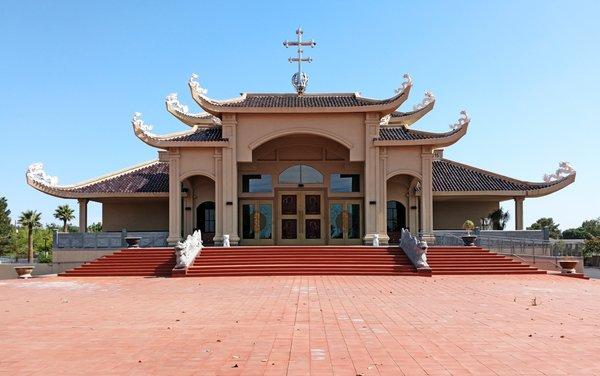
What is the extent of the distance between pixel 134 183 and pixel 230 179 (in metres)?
6.30

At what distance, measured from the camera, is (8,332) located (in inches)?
366

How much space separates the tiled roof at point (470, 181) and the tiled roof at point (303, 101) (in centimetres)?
589

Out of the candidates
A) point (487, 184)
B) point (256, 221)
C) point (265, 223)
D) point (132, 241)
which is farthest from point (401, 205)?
point (132, 241)

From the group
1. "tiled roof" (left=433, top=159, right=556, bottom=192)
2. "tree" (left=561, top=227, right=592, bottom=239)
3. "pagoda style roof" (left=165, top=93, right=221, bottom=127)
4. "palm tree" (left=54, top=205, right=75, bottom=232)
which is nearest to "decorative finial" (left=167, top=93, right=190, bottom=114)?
"pagoda style roof" (left=165, top=93, right=221, bottom=127)

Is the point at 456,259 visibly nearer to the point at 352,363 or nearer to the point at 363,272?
the point at 363,272

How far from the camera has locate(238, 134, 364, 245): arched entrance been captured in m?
28.8

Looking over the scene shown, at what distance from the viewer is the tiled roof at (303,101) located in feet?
89.9

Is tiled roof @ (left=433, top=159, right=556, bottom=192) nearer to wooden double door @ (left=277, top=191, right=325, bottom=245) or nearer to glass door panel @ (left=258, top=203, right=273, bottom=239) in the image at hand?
wooden double door @ (left=277, top=191, right=325, bottom=245)

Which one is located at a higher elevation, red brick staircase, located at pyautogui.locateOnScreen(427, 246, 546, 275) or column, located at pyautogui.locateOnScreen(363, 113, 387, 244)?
column, located at pyautogui.locateOnScreen(363, 113, 387, 244)

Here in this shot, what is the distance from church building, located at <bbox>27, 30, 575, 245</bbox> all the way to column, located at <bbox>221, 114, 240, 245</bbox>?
5cm

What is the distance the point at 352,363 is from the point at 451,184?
78.0 ft

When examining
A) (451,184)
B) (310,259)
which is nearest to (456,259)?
(310,259)

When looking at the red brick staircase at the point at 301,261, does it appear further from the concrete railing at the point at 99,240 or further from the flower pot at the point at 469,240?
the concrete railing at the point at 99,240

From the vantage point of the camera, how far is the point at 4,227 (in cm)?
5619
